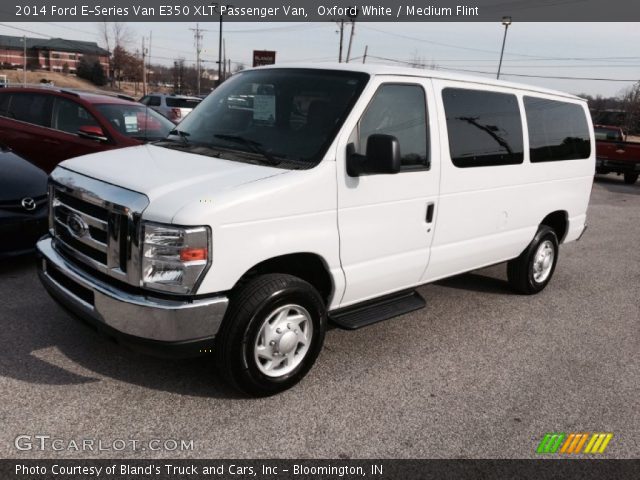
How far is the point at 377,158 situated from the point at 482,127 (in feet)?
5.38

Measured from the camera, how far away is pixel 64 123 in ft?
26.3

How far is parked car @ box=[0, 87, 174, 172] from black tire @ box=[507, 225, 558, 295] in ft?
16.7

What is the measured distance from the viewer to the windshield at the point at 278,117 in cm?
374

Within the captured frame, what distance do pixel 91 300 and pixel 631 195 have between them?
16.3 metres

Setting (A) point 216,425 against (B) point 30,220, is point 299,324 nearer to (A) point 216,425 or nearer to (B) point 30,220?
(A) point 216,425

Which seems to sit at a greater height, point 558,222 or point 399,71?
point 399,71

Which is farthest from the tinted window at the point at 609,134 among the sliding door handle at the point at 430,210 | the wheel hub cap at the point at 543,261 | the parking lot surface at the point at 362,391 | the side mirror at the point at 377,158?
the side mirror at the point at 377,158

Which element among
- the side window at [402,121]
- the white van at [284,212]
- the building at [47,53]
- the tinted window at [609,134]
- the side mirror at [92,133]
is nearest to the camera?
the white van at [284,212]

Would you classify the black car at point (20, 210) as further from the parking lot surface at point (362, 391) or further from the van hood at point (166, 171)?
the van hood at point (166, 171)

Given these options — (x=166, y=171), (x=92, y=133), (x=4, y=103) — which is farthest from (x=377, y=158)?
(x=4, y=103)

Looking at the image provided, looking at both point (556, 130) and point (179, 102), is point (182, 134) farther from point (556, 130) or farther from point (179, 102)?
point (179, 102)

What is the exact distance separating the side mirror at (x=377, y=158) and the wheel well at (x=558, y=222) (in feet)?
10.5

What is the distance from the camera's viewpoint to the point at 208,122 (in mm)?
4328

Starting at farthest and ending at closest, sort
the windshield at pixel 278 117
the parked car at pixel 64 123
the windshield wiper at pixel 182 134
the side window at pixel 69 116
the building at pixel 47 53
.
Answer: the building at pixel 47 53, the side window at pixel 69 116, the parked car at pixel 64 123, the windshield wiper at pixel 182 134, the windshield at pixel 278 117
